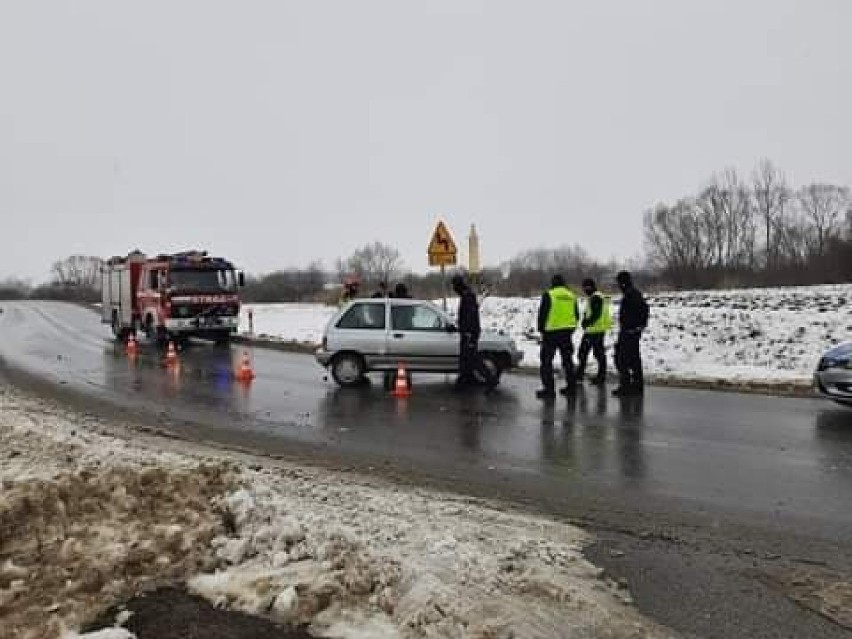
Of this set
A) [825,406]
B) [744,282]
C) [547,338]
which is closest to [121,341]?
[547,338]

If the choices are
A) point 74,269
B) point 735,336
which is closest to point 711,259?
point 735,336

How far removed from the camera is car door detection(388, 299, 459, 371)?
13.4m

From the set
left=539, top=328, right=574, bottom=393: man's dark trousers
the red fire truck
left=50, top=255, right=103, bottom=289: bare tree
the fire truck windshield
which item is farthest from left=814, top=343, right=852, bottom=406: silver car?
left=50, top=255, right=103, bottom=289: bare tree

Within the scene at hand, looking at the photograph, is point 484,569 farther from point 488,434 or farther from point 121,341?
point 121,341

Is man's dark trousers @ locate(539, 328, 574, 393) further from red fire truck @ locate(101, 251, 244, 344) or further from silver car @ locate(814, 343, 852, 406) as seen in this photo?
Answer: red fire truck @ locate(101, 251, 244, 344)

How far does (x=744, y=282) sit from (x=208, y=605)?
2061 inches

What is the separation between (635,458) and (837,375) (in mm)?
3978

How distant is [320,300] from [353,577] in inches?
1983

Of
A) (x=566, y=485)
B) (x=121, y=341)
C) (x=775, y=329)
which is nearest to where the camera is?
(x=566, y=485)

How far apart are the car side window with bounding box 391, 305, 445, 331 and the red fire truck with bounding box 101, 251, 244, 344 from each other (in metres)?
11.4

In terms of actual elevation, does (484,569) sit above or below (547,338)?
below

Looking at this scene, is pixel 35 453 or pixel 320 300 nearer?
pixel 35 453

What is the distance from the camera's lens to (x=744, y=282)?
168 feet

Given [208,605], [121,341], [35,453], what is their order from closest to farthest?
[208,605] → [35,453] → [121,341]
